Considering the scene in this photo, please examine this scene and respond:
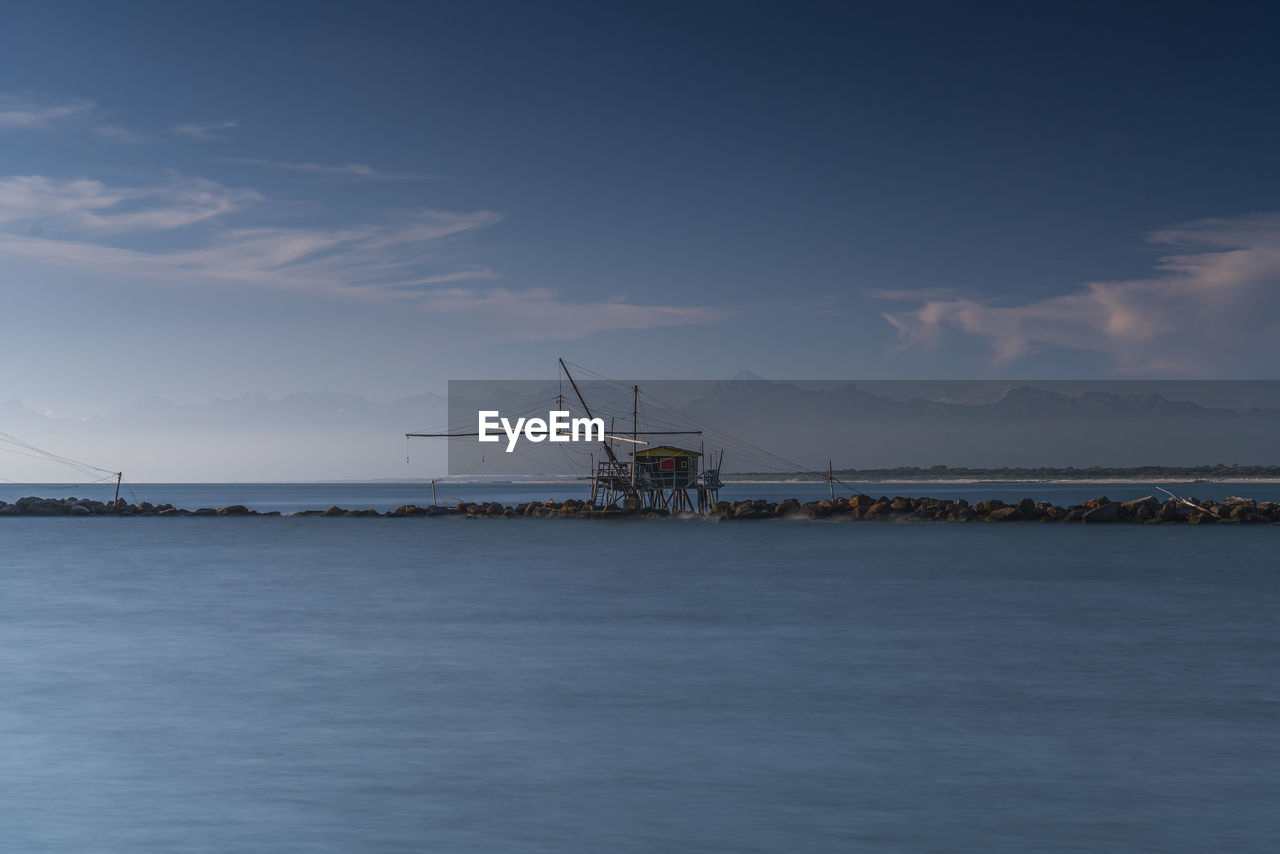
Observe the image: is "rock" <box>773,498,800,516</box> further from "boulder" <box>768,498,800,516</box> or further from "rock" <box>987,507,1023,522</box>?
"rock" <box>987,507,1023,522</box>

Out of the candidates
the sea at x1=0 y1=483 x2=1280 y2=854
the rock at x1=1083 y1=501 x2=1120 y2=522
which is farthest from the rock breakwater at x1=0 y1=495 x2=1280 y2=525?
the sea at x1=0 y1=483 x2=1280 y2=854

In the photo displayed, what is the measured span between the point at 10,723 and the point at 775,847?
36.5 ft

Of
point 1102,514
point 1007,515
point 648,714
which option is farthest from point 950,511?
point 648,714


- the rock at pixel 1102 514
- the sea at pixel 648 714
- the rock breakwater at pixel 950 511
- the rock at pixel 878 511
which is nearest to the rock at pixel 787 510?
the rock breakwater at pixel 950 511

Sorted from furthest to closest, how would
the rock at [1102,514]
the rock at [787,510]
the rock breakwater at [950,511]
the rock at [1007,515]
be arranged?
the rock at [787,510], the rock at [1007,515], the rock breakwater at [950,511], the rock at [1102,514]

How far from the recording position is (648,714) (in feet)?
47.5

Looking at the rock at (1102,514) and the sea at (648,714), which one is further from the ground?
the rock at (1102,514)

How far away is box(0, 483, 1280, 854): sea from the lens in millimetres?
9586

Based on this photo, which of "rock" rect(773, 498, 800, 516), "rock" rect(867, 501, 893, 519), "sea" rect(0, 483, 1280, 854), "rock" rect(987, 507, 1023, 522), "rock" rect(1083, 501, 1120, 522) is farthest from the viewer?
"rock" rect(773, 498, 800, 516)

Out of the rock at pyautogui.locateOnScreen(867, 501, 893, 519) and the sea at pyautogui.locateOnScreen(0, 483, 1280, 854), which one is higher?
the rock at pyautogui.locateOnScreen(867, 501, 893, 519)

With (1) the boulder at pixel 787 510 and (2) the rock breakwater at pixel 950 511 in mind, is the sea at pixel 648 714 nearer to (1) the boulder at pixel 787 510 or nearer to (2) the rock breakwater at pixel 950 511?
(2) the rock breakwater at pixel 950 511

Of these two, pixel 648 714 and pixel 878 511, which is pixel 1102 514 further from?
pixel 648 714

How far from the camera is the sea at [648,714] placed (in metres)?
9.59

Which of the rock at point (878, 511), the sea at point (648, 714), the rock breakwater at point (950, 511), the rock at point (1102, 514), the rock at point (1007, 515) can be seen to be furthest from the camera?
the rock at point (878, 511)
